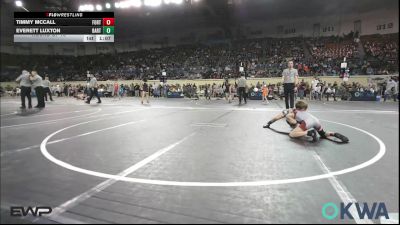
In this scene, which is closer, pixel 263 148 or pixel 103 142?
pixel 263 148

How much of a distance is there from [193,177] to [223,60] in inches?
1183

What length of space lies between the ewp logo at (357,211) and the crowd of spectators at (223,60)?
922 inches

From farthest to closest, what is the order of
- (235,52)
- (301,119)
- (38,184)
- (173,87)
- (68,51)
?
(68,51), (235,52), (173,87), (301,119), (38,184)

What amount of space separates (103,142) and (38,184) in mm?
2469

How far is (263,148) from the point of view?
5.21 m

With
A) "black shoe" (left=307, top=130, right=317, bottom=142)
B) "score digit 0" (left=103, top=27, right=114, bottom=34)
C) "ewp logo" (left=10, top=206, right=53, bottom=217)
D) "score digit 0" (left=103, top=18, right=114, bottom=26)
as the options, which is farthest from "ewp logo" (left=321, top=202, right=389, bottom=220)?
"score digit 0" (left=103, top=18, right=114, bottom=26)

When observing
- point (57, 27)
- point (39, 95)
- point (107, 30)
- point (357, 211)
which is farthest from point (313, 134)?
point (39, 95)

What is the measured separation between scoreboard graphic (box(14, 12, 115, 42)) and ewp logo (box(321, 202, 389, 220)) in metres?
12.1

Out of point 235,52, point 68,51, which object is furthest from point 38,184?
point 68,51

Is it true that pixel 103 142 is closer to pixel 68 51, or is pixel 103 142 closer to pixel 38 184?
pixel 38 184

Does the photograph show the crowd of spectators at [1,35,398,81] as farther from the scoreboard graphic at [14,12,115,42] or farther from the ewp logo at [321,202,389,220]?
the ewp logo at [321,202,389,220]

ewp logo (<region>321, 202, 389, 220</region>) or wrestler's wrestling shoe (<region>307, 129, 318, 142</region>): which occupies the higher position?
wrestler's wrestling shoe (<region>307, 129, 318, 142</region>)

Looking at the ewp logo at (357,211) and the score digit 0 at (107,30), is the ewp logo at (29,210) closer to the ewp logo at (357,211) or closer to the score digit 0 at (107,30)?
the ewp logo at (357,211)

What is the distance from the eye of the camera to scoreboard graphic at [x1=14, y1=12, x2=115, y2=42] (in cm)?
1220
